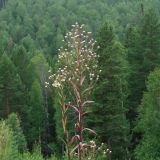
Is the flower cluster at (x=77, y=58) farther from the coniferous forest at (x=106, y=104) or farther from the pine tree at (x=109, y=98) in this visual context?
the pine tree at (x=109, y=98)

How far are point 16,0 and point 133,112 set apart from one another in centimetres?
12358

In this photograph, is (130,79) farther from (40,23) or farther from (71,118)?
(40,23)

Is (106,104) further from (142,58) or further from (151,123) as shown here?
(142,58)

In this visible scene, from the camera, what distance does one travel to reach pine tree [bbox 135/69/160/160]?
33.0m

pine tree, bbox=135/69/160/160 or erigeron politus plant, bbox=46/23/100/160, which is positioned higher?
erigeron politus plant, bbox=46/23/100/160

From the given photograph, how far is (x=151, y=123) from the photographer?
33531 mm

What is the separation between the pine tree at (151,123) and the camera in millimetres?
33000

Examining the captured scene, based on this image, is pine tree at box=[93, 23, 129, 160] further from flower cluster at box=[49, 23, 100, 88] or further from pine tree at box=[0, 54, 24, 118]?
flower cluster at box=[49, 23, 100, 88]

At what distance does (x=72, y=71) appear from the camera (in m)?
4.57

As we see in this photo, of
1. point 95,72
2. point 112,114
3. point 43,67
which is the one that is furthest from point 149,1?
point 95,72

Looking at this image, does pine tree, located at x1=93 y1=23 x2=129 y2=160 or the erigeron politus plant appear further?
pine tree, located at x1=93 y1=23 x2=129 y2=160

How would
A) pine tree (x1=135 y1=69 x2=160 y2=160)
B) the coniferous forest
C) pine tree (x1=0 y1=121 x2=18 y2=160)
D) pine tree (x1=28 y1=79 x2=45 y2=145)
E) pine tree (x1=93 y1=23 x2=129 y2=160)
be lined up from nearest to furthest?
1. pine tree (x1=0 y1=121 x2=18 y2=160)
2. pine tree (x1=135 y1=69 x2=160 y2=160)
3. the coniferous forest
4. pine tree (x1=93 y1=23 x2=129 y2=160)
5. pine tree (x1=28 y1=79 x2=45 y2=145)

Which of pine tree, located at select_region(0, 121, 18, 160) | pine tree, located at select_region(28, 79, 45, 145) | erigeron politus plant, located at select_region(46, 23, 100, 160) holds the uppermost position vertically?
erigeron politus plant, located at select_region(46, 23, 100, 160)

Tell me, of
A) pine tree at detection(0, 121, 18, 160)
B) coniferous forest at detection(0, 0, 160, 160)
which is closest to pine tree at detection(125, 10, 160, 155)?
coniferous forest at detection(0, 0, 160, 160)
